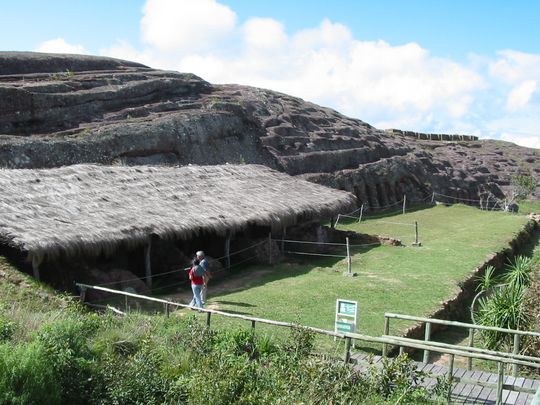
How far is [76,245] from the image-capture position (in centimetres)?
1458

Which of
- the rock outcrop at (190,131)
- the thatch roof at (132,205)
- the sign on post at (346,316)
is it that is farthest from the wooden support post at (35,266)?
the rock outcrop at (190,131)

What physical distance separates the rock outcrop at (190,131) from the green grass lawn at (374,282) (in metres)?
11.0

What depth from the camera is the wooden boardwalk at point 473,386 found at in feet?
31.2

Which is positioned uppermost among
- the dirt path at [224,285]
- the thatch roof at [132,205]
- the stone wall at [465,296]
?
the thatch roof at [132,205]

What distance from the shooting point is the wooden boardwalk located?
952 cm

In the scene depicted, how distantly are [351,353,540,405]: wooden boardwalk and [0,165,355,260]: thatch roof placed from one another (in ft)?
24.7

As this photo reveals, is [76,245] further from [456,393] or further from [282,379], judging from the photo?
[456,393]

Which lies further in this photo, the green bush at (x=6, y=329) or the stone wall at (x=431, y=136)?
the stone wall at (x=431, y=136)

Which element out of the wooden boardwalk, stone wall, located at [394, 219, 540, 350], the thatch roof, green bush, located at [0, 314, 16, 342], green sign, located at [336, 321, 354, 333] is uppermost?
the thatch roof

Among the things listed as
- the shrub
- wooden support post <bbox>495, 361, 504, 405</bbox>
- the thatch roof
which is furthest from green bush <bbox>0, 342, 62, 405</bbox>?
wooden support post <bbox>495, 361, 504, 405</bbox>

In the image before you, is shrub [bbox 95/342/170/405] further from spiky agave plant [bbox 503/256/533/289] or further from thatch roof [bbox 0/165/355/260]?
spiky agave plant [bbox 503/256/533/289]

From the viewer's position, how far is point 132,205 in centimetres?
1797

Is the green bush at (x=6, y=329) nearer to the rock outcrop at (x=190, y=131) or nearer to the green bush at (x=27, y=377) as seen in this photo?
the green bush at (x=27, y=377)

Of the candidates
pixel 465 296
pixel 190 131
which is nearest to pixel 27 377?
pixel 465 296
